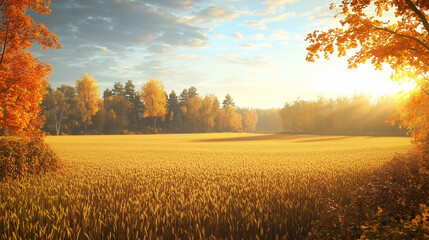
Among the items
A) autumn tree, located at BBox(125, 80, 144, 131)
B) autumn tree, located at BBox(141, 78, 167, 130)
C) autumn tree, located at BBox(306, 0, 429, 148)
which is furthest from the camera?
autumn tree, located at BBox(125, 80, 144, 131)

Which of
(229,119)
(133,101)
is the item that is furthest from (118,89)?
(229,119)

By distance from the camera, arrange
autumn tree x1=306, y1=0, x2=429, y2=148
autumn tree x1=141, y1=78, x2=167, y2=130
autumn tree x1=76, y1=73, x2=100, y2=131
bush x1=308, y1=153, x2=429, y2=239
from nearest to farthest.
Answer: bush x1=308, y1=153, x2=429, y2=239 < autumn tree x1=306, y1=0, x2=429, y2=148 < autumn tree x1=76, y1=73, x2=100, y2=131 < autumn tree x1=141, y1=78, x2=167, y2=130

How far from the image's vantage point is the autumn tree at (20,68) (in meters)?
10.3

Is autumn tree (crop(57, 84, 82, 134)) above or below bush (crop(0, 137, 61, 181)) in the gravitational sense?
above

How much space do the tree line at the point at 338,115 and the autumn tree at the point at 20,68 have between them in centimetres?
7576

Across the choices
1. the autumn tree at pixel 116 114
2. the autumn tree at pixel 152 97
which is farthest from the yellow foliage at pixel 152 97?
the autumn tree at pixel 116 114

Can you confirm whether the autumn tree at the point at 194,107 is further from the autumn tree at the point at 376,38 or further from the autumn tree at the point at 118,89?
the autumn tree at the point at 376,38

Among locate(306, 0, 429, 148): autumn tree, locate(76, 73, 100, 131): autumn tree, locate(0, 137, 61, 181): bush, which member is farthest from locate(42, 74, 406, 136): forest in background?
locate(306, 0, 429, 148): autumn tree

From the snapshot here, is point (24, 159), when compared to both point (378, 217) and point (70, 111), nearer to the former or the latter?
point (378, 217)

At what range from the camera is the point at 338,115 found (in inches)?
3145

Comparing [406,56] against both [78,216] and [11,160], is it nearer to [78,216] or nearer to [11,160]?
[78,216]

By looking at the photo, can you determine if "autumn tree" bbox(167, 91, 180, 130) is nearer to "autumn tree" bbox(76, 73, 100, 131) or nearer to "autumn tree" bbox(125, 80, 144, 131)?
"autumn tree" bbox(125, 80, 144, 131)

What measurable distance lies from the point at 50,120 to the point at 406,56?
75.6 m

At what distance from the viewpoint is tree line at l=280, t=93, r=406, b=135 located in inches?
2864
